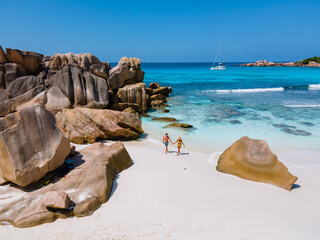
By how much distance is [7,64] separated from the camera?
62.0ft

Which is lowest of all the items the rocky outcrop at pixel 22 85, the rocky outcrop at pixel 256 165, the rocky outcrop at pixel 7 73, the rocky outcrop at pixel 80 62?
the rocky outcrop at pixel 256 165

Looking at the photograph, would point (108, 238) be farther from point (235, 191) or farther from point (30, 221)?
point (235, 191)

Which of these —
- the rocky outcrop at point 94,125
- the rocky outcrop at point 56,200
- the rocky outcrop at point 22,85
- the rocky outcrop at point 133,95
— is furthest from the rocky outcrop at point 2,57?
the rocky outcrop at point 56,200

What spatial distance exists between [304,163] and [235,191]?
18.8 feet

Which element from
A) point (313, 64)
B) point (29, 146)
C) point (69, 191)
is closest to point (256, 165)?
point (69, 191)

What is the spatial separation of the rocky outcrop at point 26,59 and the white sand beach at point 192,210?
51.8ft

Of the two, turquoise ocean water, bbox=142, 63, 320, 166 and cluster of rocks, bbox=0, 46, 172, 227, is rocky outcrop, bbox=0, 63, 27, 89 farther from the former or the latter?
turquoise ocean water, bbox=142, 63, 320, 166

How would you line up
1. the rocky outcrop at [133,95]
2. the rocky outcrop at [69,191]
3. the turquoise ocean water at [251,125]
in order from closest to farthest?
1. the rocky outcrop at [69,191]
2. the turquoise ocean water at [251,125]
3. the rocky outcrop at [133,95]

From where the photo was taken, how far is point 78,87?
61.6 ft

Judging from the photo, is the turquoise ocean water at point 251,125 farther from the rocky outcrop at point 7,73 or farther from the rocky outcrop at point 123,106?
the rocky outcrop at point 7,73

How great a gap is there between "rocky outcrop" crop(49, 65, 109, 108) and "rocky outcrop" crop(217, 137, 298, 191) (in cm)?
1243

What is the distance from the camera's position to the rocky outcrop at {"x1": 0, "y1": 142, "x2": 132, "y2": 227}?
673cm

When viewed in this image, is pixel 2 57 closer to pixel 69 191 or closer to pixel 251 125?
pixel 69 191

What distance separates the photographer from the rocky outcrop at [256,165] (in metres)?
9.45
